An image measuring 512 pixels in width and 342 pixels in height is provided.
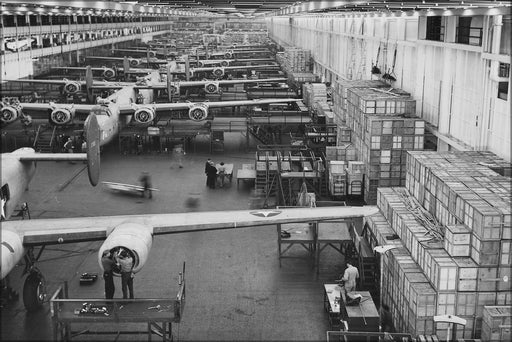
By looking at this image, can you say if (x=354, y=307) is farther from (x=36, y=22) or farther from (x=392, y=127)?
(x=36, y=22)

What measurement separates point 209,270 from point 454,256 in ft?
31.3

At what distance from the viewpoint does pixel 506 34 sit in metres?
20.2

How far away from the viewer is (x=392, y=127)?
92.6ft

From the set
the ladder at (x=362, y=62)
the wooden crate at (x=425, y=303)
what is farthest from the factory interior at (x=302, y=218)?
the ladder at (x=362, y=62)

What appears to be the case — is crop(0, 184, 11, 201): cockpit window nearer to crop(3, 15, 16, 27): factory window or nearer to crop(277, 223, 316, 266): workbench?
crop(277, 223, 316, 266): workbench

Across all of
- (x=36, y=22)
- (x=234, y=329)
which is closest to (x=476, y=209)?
(x=234, y=329)

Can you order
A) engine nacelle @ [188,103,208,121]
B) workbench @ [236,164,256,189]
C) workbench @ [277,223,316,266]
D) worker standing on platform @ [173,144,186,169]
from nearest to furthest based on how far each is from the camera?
1. workbench @ [277,223,316,266]
2. workbench @ [236,164,256,189]
3. worker standing on platform @ [173,144,186,169]
4. engine nacelle @ [188,103,208,121]

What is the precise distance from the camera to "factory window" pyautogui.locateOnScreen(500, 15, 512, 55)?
64.8 feet

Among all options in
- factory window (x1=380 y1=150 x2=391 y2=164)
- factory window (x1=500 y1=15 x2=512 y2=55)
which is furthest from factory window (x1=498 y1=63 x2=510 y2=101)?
factory window (x1=380 y1=150 x2=391 y2=164)

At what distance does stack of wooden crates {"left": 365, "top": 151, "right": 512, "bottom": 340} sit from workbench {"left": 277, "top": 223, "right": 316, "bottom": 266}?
379 centimetres

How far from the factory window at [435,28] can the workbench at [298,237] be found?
12.2 m

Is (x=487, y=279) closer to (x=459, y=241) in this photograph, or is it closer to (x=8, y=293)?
(x=459, y=241)

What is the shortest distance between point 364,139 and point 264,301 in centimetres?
1345

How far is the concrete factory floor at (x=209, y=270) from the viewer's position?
17.3 m
